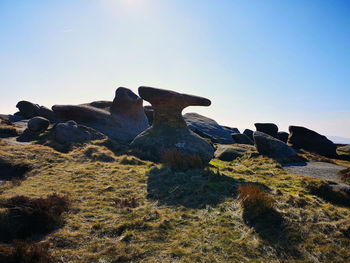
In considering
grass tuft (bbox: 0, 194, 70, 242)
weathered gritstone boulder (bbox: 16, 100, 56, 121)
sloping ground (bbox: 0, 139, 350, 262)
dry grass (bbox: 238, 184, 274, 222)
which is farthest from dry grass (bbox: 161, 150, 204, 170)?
weathered gritstone boulder (bbox: 16, 100, 56, 121)

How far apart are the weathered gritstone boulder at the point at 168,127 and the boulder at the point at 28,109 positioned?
18.0m

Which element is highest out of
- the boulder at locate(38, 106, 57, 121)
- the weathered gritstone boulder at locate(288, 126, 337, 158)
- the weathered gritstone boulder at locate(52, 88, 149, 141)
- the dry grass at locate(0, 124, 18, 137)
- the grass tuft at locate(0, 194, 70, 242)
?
the weathered gritstone boulder at locate(288, 126, 337, 158)

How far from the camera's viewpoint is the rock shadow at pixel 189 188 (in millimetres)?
6891

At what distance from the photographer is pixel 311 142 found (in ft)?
82.9

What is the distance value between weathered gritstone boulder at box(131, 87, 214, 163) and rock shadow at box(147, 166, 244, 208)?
386cm

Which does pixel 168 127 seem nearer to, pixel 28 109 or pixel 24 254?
pixel 24 254

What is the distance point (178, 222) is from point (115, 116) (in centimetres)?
1830

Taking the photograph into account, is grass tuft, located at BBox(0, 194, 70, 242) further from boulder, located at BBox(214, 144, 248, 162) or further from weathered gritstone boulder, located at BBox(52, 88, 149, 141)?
weathered gritstone boulder, located at BBox(52, 88, 149, 141)

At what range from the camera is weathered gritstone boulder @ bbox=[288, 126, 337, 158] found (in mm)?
24000

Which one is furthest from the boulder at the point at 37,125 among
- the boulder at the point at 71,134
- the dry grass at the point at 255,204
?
the dry grass at the point at 255,204

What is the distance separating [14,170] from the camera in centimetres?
902

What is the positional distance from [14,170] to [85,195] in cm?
430

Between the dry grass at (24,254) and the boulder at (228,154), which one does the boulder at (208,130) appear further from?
the dry grass at (24,254)

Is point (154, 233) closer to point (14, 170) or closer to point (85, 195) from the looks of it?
point (85, 195)
